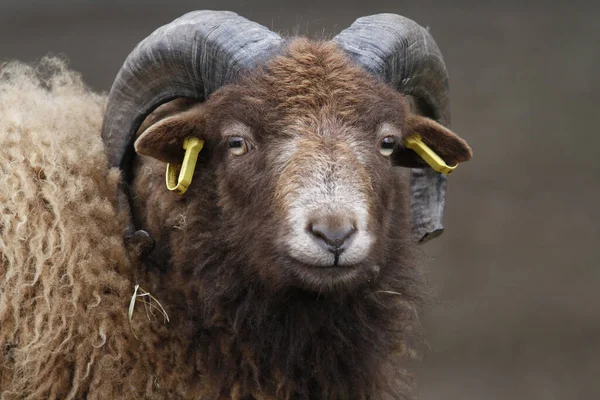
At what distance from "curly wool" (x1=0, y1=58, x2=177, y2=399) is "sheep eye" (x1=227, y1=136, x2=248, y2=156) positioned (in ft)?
2.46

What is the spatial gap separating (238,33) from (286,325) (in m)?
1.64

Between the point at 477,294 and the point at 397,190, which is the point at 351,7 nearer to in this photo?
the point at 477,294

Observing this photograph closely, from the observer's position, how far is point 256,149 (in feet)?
16.0

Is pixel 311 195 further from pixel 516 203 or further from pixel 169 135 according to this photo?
pixel 516 203

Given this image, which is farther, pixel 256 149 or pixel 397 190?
pixel 397 190

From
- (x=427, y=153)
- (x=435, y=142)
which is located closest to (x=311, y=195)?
(x=427, y=153)

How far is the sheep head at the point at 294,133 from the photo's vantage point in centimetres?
448

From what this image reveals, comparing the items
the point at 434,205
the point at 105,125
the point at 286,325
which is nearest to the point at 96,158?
the point at 105,125

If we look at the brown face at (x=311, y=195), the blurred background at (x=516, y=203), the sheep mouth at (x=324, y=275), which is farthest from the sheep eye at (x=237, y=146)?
the blurred background at (x=516, y=203)

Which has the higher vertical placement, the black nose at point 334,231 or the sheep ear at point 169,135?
the sheep ear at point 169,135

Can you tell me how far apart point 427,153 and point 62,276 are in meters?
2.23

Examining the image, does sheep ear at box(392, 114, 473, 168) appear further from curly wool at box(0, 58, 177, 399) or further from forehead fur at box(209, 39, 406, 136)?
curly wool at box(0, 58, 177, 399)

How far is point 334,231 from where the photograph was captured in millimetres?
4320

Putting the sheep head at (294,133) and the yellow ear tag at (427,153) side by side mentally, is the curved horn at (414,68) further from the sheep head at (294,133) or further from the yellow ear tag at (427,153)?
the yellow ear tag at (427,153)
